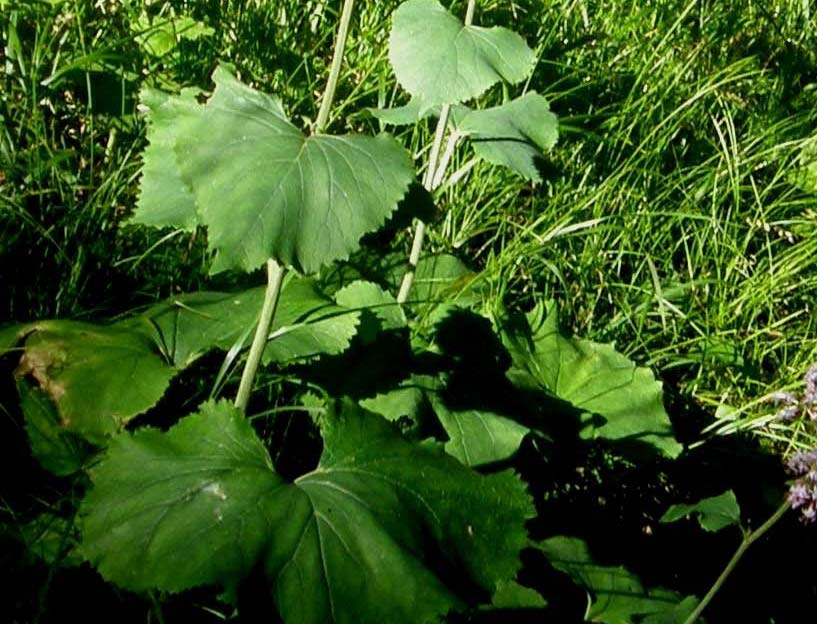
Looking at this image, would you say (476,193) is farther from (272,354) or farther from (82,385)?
(82,385)

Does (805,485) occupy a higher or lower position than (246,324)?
higher

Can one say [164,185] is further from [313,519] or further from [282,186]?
[313,519]

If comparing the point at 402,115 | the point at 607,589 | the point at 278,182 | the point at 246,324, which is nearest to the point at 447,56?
the point at 402,115

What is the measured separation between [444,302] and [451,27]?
23.2 inches

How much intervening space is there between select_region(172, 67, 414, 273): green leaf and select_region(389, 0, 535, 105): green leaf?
8.4 inches

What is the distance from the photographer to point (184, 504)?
1.44 m

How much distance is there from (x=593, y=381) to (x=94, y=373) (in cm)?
105

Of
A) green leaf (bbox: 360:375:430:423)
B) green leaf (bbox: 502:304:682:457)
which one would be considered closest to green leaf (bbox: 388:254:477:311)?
green leaf (bbox: 502:304:682:457)

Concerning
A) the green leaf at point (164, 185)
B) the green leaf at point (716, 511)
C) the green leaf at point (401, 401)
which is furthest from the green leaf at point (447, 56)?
the green leaf at point (716, 511)

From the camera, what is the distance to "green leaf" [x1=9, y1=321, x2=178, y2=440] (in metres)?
1.73

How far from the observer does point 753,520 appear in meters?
2.49

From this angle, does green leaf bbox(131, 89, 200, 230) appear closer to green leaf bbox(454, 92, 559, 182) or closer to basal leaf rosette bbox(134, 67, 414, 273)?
basal leaf rosette bbox(134, 67, 414, 273)

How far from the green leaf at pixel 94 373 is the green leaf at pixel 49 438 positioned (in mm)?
17

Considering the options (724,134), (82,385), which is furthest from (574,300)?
(82,385)
